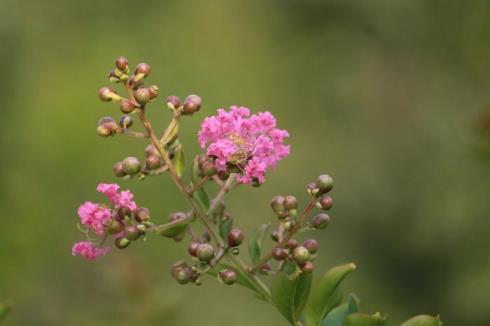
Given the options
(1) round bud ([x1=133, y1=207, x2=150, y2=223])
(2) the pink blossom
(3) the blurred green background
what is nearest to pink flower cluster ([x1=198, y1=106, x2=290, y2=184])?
(1) round bud ([x1=133, y1=207, x2=150, y2=223])

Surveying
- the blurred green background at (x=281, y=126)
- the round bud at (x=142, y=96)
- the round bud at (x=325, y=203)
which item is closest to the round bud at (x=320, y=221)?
the round bud at (x=325, y=203)

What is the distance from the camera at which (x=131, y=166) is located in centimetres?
131

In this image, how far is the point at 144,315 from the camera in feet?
9.34

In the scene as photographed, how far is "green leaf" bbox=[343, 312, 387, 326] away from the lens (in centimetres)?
128

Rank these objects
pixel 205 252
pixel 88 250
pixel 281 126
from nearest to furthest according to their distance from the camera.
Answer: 1. pixel 205 252
2. pixel 88 250
3. pixel 281 126

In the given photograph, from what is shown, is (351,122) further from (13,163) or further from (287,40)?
(13,163)

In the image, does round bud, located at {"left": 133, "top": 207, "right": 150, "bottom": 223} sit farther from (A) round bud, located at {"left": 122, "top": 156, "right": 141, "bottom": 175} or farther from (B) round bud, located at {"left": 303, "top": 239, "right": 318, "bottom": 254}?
(B) round bud, located at {"left": 303, "top": 239, "right": 318, "bottom": 254}

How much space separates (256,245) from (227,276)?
0.12 m

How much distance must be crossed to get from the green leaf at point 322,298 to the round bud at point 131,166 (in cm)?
35

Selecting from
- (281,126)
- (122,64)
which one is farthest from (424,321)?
(281,126)

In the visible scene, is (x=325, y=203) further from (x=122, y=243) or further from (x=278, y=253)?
(x=122, y=243)

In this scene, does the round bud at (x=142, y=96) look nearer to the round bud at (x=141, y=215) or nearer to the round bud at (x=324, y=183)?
the round bud at (x=141, y=215)

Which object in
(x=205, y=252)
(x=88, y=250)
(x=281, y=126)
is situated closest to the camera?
(x=205, y=252)

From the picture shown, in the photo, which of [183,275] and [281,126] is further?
[281,126]
